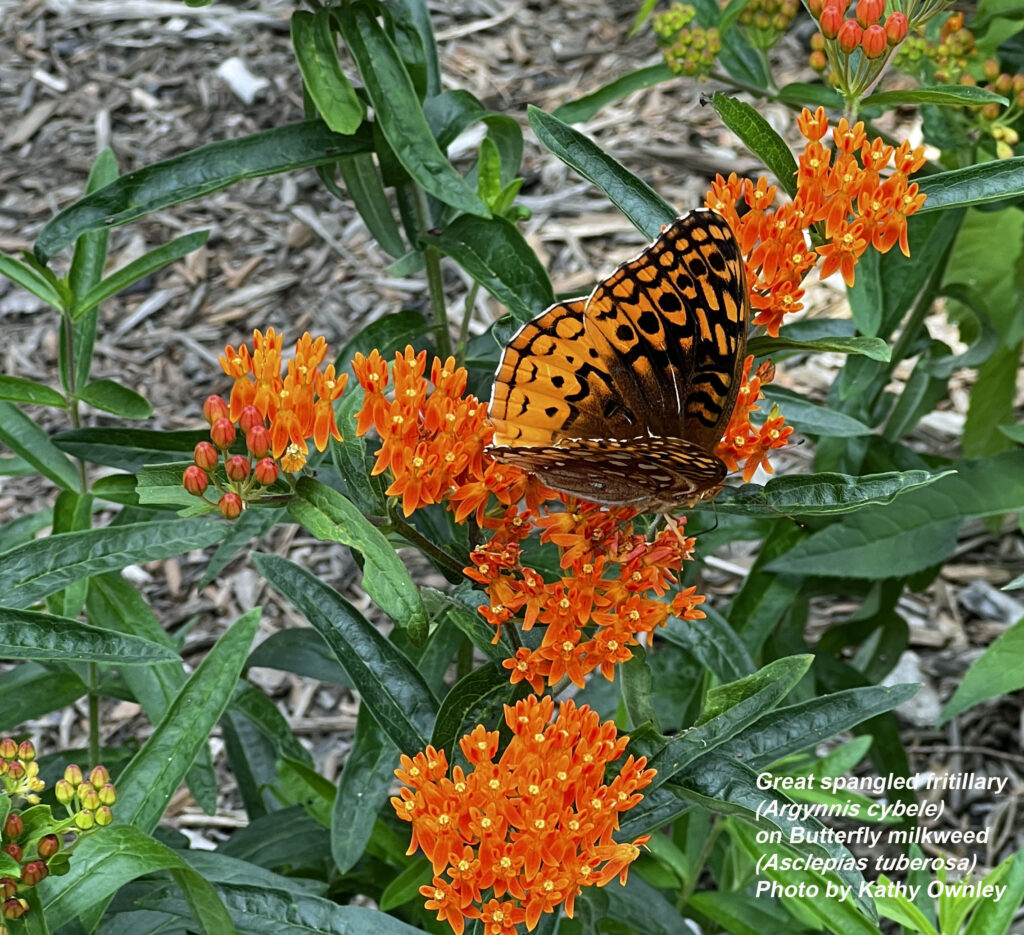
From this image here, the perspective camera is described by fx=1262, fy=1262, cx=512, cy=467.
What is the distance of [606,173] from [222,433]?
89 cm

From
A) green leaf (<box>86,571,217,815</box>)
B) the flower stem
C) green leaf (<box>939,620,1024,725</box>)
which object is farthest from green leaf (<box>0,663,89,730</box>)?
green leaf (<box>939,620,1024,725</box>)

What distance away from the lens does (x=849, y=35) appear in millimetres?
2270

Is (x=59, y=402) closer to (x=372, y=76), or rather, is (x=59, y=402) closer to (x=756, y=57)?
(x=372, y=76)

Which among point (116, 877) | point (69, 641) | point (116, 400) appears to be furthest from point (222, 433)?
point (116, 400)

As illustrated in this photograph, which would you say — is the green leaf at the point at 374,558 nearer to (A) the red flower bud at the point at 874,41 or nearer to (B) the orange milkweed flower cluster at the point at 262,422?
(B) the orange milkweed flower cluster at the point at 262,422

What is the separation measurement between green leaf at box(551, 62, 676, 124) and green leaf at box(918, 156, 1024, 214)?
1196 mm

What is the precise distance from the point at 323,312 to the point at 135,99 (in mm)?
1569

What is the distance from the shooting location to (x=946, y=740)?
3.97 m

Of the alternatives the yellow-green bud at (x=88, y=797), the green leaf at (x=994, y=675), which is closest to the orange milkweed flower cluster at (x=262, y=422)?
the yellow-green bud at (x=88, y=797)

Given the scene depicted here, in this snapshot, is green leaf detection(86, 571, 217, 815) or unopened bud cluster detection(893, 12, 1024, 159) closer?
green leaf detection(86, 571, 217, 815)

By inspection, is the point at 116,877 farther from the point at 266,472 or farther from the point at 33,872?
the point at 266,472

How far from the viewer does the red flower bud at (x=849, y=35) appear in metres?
2.26

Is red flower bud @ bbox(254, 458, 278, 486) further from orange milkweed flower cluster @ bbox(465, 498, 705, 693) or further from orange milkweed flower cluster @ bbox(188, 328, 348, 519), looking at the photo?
orange milkweed flower cluster @ bbox(465, 498, 705, 693)

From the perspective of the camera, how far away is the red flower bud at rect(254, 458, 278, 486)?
1.98 metres
